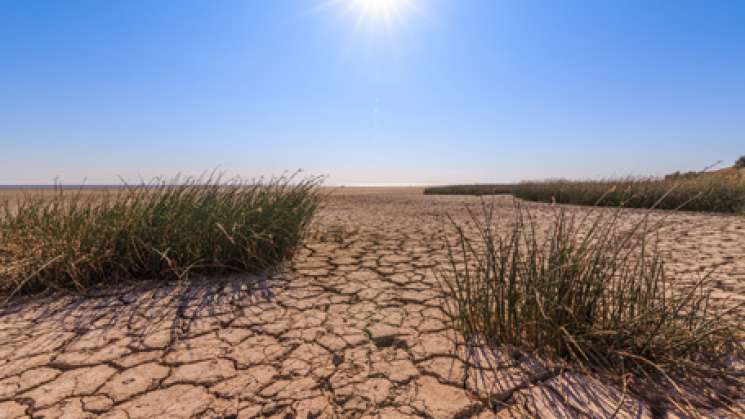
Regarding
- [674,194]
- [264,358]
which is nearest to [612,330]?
[264,358]

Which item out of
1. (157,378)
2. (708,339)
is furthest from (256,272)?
(708,339)

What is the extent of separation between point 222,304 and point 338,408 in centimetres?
124

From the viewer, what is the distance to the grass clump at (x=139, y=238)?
7.31 ft

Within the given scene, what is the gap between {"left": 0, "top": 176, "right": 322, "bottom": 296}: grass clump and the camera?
7.31 feet

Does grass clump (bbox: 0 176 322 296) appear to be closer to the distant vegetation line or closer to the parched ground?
the parched ground

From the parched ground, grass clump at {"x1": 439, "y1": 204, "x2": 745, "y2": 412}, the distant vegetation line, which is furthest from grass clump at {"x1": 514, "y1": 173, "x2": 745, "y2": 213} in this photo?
the parched ground

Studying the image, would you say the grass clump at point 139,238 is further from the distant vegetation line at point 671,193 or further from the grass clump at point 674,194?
the grass clump at point 674,194

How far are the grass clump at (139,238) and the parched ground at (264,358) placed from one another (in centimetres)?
21

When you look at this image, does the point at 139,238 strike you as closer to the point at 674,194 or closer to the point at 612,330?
the point at 612,330

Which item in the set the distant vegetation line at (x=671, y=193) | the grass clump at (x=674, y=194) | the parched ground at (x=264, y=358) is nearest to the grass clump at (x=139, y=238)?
the parched ground at (x=264, y=358)

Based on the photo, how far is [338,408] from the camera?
1168 mm

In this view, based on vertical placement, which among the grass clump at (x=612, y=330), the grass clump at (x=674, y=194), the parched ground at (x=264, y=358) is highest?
the grass clump at (x=674, y=194)

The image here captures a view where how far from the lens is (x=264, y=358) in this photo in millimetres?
1496

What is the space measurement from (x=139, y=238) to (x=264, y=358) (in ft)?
5.40
